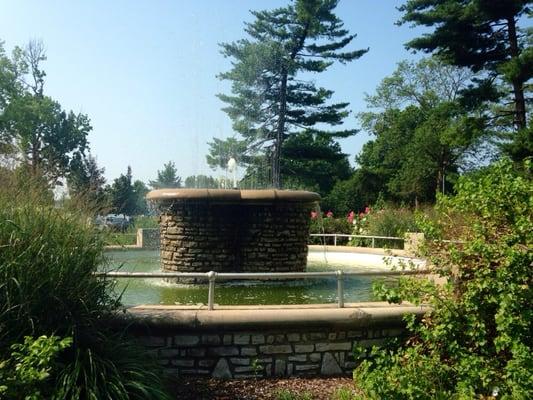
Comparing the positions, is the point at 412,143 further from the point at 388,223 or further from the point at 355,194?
the point at 388,223

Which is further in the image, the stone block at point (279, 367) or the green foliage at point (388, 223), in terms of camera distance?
the green foliage at point (388, 223)

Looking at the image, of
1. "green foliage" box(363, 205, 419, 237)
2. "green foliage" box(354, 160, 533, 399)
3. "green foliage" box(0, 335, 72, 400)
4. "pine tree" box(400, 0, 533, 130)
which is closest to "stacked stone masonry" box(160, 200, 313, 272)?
"green foliage" box(354, 160, 533, 399)

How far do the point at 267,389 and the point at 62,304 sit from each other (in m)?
2.09

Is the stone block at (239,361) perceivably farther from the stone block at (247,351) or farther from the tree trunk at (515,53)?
the tree trunk at (515,53)

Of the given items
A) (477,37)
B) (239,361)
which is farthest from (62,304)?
(477,37)

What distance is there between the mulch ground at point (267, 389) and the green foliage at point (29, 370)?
148 centimetres

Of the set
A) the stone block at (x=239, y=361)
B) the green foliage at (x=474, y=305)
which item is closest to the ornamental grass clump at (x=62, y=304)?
the stone block at (x=239, y=361)

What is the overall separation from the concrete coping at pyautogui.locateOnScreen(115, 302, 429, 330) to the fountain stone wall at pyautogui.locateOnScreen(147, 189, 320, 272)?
3.68 m

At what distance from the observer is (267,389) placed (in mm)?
5145

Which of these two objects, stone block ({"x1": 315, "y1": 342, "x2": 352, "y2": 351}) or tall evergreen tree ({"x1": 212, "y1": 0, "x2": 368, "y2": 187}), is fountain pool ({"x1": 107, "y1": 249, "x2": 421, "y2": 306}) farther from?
tall evergreen tree ({"x1": 212, "y1": 0, "x2": 368, "y2": 187})

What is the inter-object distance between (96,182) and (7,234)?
1.46 m

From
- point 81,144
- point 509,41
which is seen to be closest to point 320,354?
point 509,41

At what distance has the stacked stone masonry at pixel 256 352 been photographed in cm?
538

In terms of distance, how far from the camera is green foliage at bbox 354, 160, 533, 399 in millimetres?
4531
